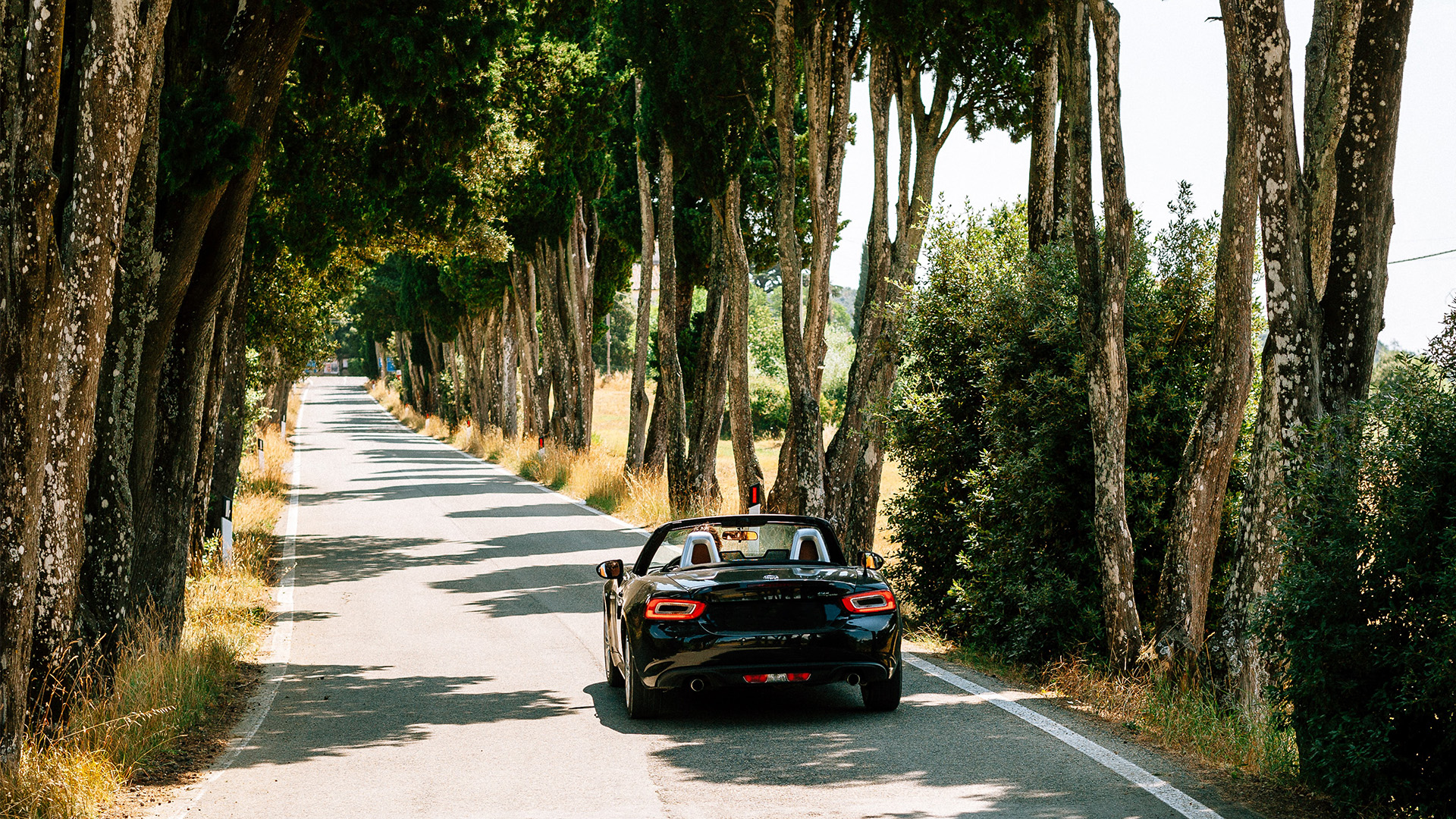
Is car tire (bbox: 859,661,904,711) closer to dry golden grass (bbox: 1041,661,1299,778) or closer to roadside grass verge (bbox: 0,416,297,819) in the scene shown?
dry golden grass (bbox: 1041,661,1299,778)

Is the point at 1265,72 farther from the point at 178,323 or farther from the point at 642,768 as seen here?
the point at 178,323

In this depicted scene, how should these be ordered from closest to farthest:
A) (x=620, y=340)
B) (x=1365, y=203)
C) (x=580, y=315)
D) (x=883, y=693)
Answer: (x=883, y=693), (x=1365, y=203), (x=580, y=315), (x=620, y=340)

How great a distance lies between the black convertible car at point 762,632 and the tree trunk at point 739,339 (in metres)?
9.73

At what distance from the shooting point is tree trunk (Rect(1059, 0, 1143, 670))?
30.1 ft

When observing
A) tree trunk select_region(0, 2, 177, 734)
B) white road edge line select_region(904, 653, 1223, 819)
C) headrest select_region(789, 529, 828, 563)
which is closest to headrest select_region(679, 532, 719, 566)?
headrest select_region(789, 529, 828, 563)

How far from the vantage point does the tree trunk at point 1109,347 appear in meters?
9.16

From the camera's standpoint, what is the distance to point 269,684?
9.96 m

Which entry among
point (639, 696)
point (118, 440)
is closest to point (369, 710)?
point (639, 696)

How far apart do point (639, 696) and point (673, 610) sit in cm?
64

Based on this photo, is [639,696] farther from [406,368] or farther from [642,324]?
[406,368]

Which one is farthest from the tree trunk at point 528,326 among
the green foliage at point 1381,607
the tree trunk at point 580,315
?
the green foliage at point 1381,607

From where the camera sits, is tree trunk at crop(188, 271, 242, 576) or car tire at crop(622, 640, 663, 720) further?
tree trunk at crop(188, 271, 242, 576)

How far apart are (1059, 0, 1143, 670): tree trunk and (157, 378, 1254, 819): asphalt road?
1.02 meters

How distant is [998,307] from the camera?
11109 mm
